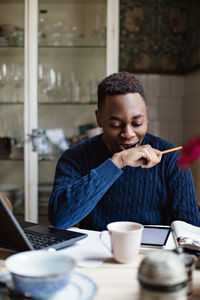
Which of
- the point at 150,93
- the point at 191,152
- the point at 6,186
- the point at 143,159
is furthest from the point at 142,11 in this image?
the point at 191,152

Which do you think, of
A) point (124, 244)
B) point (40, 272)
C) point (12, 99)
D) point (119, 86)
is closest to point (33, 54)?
point (12, 99)

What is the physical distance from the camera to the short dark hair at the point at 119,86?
1430 millimetres

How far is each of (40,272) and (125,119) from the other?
29.9 inches

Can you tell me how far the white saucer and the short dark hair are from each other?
2.51 feet

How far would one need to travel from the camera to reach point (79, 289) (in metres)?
0.78

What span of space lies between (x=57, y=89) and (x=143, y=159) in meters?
1.63

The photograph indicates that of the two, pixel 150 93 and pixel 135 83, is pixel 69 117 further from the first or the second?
pixel 135 83

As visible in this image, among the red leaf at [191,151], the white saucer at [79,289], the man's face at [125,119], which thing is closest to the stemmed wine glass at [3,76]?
the man's face at [125,119]

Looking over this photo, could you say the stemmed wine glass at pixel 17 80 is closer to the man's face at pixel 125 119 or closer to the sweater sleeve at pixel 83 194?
the man's face at pixel 125 119

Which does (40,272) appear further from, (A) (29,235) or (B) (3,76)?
(B) (3,76)

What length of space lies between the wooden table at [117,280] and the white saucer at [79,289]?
0.02m

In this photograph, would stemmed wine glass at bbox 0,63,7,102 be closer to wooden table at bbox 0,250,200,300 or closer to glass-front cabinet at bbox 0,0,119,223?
glass-front cabinet at bbox 0,0,119,223

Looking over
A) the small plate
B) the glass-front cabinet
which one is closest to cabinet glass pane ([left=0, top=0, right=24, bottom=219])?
the glass-front cabinet

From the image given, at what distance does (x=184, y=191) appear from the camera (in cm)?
149
